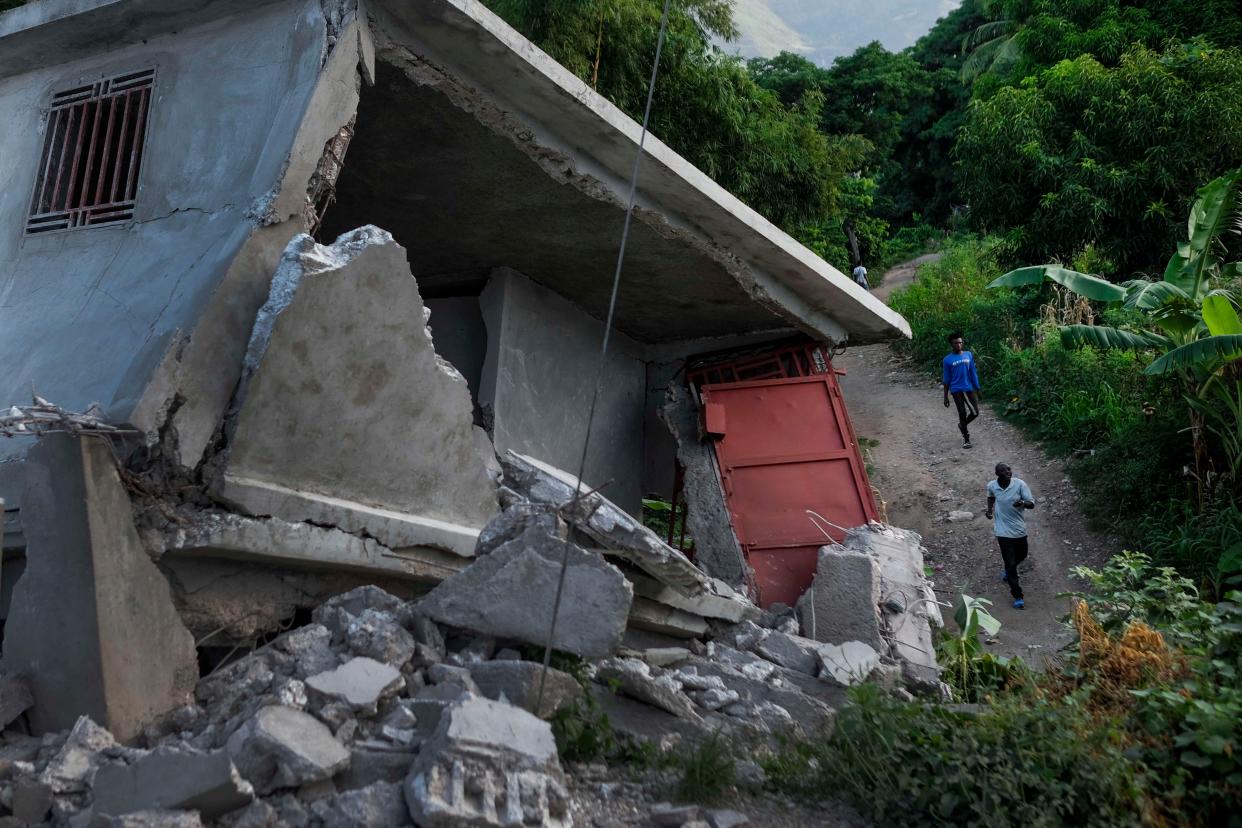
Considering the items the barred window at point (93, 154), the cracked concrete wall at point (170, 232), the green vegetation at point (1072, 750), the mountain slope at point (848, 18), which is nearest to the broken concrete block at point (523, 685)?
the green vegetation at point (1072, 750)

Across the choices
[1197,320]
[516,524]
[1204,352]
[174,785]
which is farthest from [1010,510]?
[174,785]

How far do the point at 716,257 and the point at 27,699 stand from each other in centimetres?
536

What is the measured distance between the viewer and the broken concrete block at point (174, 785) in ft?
11.4

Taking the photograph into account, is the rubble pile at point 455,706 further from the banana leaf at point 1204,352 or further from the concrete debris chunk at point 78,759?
the banana leaf at point 1204,352

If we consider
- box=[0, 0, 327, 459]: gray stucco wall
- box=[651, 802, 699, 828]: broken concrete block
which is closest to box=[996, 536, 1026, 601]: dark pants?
box=[651, 802, 699, 828]: broken concrete block

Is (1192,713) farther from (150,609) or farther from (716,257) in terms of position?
(716,257)

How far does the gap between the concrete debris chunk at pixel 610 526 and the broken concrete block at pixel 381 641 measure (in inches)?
37.0

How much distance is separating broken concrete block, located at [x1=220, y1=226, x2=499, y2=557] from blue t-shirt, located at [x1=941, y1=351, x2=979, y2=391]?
9.33m

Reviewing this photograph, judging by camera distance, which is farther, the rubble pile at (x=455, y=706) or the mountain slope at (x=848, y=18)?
the mountain slope at (x=848, y=18)

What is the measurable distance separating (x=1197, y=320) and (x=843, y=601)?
5.21m

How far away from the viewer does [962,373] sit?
13.7 m

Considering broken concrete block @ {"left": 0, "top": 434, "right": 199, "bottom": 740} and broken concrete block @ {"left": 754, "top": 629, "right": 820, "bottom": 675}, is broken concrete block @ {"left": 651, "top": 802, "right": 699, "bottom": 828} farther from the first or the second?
broken concrete block @ {"left": 754, "top": 629, "right": 820, "bottom": 675}

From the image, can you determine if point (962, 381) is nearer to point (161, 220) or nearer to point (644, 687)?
point (644, 687)

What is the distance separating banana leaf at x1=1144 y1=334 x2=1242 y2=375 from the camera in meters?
9.24
